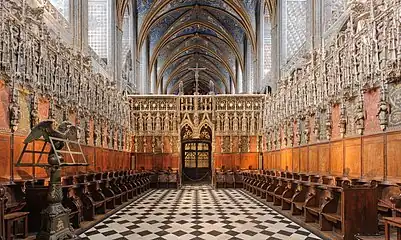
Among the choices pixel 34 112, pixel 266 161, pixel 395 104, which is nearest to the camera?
pixel 395 104

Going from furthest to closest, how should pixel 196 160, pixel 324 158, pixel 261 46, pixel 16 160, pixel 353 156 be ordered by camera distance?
pixel 196 160 < pixel 261 46 < pixel 324 158 < pixel 353 156 < pixel 16 160

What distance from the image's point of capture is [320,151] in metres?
12.3

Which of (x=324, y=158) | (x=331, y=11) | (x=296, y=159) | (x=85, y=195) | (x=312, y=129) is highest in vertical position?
(x=331, y=11)

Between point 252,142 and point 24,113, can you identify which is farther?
point 252,142

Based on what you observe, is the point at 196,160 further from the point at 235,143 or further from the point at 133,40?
the point at 133,40

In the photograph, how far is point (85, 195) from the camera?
29.6 ft

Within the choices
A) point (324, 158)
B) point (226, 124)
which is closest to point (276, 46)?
point (226, 124)

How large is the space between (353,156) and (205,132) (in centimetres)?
1485

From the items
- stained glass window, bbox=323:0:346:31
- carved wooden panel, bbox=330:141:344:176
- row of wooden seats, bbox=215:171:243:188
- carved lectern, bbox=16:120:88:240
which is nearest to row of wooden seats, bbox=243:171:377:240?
carved wooden panel, bbox=330:141:344:176

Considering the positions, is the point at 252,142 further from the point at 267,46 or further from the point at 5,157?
the point at 5,157

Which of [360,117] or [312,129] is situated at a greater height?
[360,117]

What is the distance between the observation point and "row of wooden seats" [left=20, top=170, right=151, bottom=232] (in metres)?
6.92

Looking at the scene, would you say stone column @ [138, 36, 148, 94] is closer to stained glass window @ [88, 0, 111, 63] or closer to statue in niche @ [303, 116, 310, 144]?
stained glass window @ [88, 0, 111, 63]

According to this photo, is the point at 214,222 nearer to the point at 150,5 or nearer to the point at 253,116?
the point at 253,116
